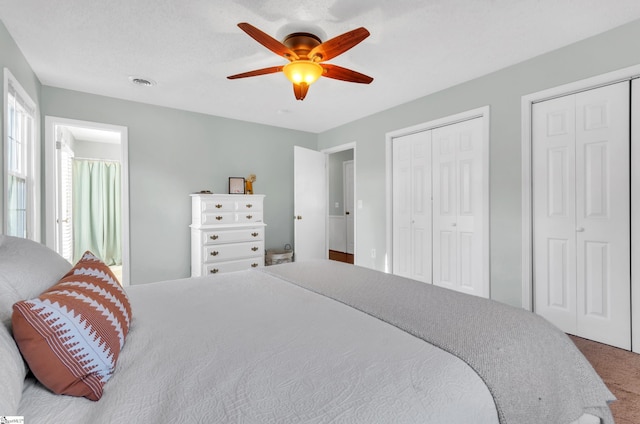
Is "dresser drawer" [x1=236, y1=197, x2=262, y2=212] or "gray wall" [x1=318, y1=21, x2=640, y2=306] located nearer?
"gray wall" [x1=318, y1=21, x2=640, y2=306]

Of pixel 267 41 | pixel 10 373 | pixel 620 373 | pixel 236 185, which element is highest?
pixel 267 41

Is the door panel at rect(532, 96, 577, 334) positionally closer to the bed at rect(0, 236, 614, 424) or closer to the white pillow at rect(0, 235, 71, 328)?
the bed at rect(0, 236, 614, 424)

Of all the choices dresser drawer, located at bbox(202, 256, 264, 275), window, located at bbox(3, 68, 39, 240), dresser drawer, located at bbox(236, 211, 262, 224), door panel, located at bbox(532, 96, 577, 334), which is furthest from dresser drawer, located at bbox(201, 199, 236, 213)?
door panel, located at bbox(532, 96, 577, 334)

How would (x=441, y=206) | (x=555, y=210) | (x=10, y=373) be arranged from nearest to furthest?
(x=10, y=373), (x=555, y=210), (x=441, y=206)

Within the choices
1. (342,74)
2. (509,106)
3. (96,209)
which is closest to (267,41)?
(342,74)

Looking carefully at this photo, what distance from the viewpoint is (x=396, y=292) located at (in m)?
1.60

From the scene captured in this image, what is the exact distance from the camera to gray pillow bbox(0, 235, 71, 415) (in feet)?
2.08

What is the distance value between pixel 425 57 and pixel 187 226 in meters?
3.35

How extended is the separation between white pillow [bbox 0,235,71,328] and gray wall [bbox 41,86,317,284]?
271 centimetres

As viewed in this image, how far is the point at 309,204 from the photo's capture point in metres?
4.82

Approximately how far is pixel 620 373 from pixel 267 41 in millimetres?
3068

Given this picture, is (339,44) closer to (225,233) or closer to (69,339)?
(69,339)

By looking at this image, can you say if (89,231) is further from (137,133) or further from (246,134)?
(246,134)

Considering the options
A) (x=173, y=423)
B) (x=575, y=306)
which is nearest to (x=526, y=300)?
(x=575, y=306)
